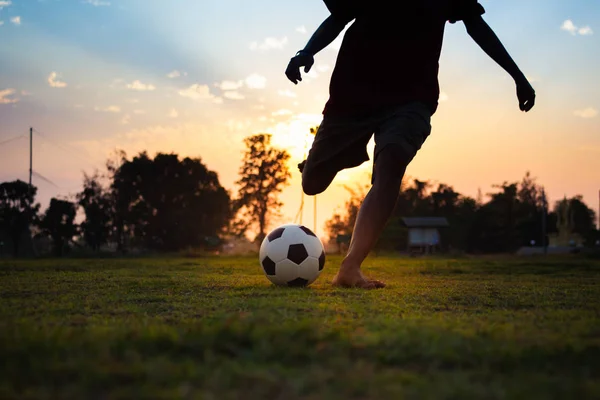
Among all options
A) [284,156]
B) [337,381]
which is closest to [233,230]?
[284,156]

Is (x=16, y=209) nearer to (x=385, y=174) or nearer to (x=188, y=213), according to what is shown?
(x=188, y=213)

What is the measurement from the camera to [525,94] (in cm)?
479

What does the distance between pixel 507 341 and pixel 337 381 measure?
78cm

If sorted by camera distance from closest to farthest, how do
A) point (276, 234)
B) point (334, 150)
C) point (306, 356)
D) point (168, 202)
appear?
1. point (306, 356)
2. point (334, 150)
3. point (276, 234)
4. point (168, 202)

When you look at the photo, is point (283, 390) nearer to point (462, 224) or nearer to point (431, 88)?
point (431, 88)

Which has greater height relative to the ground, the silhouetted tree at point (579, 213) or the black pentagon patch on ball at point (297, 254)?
A: the silhouetted tree at point (579, 213)

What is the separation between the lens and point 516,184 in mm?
56688

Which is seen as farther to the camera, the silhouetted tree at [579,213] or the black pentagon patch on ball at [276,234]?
the silhouetted tree at [579,213]

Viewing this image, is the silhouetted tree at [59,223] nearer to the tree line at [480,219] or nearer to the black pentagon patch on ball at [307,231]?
the tree line at [480,219]

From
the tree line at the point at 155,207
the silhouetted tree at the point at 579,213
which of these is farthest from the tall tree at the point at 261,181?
the silhouetted tree at the point at 579,213

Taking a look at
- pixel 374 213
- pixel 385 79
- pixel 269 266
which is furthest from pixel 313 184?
pixel 385 79

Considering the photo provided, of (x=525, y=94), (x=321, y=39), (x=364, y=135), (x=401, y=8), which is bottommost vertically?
(x=364, y=135)

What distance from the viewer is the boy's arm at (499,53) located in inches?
189

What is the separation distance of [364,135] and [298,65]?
0.81 meters
